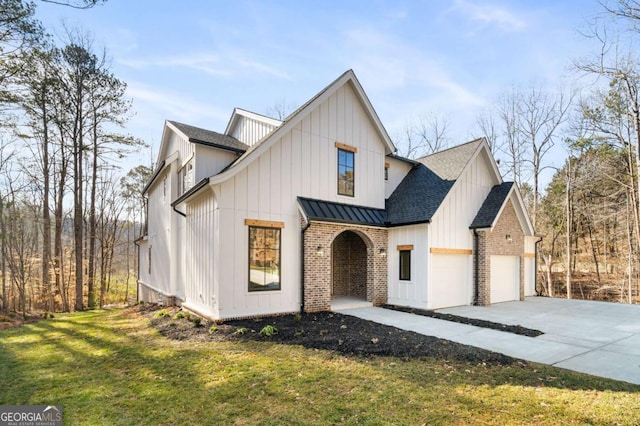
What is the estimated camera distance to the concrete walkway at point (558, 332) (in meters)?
5.98

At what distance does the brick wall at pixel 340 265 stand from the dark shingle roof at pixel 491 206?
364cm

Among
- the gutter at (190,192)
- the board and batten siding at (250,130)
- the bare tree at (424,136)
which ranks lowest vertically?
the gutter at (190,192)

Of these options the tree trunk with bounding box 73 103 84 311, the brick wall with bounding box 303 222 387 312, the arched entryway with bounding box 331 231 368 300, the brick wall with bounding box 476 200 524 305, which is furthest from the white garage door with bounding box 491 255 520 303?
the tree trunk with bounding box 73 103 84 311

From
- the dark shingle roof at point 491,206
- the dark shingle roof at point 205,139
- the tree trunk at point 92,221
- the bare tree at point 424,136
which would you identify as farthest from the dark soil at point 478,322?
the bare tree at point 424,136

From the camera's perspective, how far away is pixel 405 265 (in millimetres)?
11727

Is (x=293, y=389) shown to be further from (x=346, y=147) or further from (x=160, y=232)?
(x=160, y=232)

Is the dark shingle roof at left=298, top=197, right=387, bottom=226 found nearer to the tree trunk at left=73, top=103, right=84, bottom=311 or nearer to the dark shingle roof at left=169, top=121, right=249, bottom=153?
the dark shingle roof at left=169, top=121, right=249, bottom=153

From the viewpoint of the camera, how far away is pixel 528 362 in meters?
5.86

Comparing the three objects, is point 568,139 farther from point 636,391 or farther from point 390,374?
point 390,374

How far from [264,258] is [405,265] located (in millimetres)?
5177

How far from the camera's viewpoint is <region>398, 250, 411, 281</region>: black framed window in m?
11.6

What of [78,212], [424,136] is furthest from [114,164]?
[424,136]

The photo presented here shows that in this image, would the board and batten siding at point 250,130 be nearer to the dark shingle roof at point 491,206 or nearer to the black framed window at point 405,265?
the black framed window at point 405,265

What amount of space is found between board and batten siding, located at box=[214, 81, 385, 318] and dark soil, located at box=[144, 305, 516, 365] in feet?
2.27
